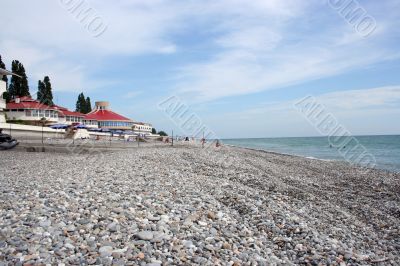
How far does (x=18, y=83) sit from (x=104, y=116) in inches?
744

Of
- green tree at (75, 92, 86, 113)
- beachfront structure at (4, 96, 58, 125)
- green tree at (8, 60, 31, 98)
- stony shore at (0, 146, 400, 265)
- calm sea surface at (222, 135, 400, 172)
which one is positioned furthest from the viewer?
green tree at (75, 92, 86, 113)

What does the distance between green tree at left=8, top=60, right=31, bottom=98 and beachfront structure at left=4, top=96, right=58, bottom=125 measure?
5.13 m

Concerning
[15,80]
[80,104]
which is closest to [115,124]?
[80,104]

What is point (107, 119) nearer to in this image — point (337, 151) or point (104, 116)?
point (104, 116)

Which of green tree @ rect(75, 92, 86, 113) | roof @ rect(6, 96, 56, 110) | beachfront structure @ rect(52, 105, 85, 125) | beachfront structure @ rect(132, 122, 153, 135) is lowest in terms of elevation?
beachfront structure @ rect(132, 122, 153, 135)

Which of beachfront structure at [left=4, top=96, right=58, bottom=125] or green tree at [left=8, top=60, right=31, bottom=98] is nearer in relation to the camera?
beachfront structure at [left=4, top=96, right=58, bottom=125]

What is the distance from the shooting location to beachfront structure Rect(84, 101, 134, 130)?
71.8 m

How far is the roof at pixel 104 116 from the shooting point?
71.7 meters

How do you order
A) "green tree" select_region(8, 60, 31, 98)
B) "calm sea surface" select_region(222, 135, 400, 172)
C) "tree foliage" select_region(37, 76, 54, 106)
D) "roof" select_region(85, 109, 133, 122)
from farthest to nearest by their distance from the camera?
"roof" select_region(85, 109, 133, 122) → "tree foliage" select_region(37, 76, 54, 106) → "green tree" select_region(8, 60, 31, 98) → "calm sea surface" select_region(222, 135, 400, 172)

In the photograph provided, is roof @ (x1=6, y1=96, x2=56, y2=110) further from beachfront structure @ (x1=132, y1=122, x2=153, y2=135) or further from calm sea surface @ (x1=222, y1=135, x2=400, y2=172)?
calm sea surface @ (x1=222, y1=135, x2=400, y2=172)

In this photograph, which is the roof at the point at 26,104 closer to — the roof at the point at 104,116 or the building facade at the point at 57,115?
the building facade at the point at 57,115

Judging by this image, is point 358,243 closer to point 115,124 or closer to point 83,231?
point 83,231

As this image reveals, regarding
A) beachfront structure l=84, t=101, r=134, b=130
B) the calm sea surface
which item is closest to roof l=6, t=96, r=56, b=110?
beachfront structure l=84, t=101, r=134, b=130

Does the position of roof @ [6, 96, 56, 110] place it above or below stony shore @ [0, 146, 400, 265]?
above
